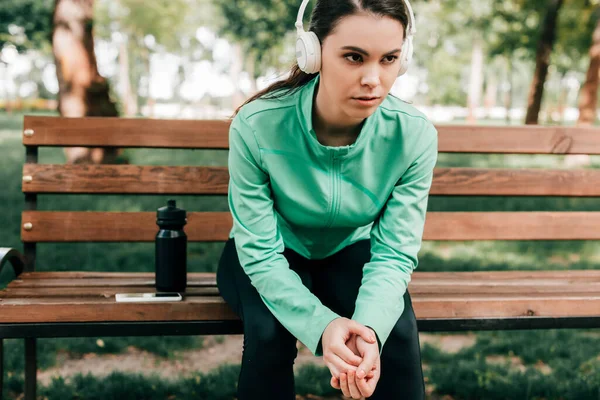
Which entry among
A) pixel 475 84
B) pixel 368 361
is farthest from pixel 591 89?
pixel 475 84

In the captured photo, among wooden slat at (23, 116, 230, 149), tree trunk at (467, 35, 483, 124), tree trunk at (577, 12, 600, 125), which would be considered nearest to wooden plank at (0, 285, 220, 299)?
wooden slat at (23, 116, 230, 149)

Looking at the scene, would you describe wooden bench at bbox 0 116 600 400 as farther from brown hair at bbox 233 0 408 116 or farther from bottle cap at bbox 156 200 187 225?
brown hair at bbox 233 0 408 116

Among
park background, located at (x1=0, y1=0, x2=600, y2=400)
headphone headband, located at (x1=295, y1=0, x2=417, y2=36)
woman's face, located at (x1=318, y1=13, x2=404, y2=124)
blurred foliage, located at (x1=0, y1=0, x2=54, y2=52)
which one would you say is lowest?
park background, located at (x1=0, y1=0, x2=600, y2=400)

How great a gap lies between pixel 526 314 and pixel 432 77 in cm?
5939

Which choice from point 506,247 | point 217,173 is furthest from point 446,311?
point 506,247

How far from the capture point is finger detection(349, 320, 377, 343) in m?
2.05

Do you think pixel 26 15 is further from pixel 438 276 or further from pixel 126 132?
pixel 438 276

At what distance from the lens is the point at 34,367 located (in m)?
2.91

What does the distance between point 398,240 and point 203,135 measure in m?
1.32

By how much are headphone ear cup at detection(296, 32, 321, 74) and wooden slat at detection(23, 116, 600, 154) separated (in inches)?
42.9

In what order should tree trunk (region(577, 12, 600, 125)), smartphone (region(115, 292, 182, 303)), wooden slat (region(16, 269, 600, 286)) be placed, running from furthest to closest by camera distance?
tree trunk (region(577, 12, 600, 125)) → wooden slat (region(16, 269, 600, 286)) → smartphone (region(115, 292, 182, 303))

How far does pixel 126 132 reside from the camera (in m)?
3.34

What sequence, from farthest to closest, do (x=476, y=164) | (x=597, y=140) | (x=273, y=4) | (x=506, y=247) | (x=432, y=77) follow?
(x=432, y=77), (x=273, y=4), (x=476, y=164), (x=506, y=247), (x=597, y=140)

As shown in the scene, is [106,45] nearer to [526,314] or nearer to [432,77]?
[432,77]
